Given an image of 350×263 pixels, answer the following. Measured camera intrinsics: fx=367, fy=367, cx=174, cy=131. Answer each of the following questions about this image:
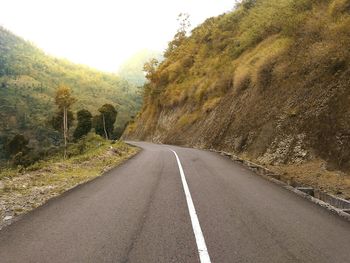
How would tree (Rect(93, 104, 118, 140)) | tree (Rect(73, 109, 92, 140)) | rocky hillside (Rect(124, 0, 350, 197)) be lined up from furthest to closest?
tree (Rect(93, 104, 118, 140)) → tree (Rect(73, 109, 92, 140)) → rocky hillside (Rect(124, 0, 350, 197))

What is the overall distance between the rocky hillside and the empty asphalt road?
10.9 feet

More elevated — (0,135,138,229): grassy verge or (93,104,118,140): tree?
(93,104,118,140): tree

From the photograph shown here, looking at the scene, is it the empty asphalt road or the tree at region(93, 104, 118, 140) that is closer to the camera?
the empty asphalt road

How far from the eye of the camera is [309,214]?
779cm

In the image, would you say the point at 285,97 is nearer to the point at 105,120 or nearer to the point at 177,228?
the point at 177,228

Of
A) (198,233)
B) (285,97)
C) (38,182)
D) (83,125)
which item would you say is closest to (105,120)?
(83,125)

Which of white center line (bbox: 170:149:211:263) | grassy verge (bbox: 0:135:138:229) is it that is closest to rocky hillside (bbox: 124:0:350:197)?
white center line (bbox: 170:149:211:263)

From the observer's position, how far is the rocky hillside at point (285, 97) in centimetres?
1362

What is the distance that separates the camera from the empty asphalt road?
5301 millimetres

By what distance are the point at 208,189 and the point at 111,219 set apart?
401 centimetres

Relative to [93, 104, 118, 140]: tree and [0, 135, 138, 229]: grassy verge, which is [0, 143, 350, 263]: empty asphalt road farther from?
[93, 104, 118, 140]: tree

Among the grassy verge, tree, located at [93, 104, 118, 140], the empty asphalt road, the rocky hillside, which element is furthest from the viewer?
tree, located at [93, 104, 118, 140]

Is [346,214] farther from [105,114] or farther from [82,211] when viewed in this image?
[105,114]

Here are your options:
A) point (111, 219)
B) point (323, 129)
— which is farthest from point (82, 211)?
point (323, 129)
